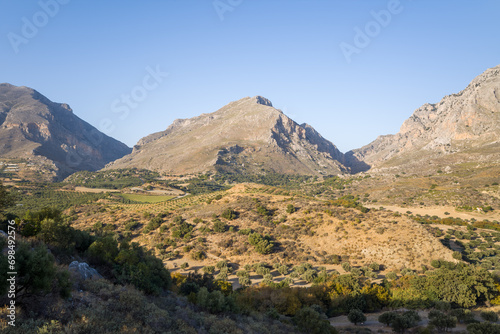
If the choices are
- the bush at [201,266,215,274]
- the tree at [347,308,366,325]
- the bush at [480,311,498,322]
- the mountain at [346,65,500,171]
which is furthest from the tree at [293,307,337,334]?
the mountain at [346,65,500,171]

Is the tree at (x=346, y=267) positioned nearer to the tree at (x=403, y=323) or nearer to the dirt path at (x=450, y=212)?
the tree at (x=403, y=323)

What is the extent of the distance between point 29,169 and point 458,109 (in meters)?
279

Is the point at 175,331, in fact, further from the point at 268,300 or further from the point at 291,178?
the point at 291,178

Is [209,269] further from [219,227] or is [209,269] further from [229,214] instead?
[229,214]

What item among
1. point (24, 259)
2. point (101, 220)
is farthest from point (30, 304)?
point (101, 220)

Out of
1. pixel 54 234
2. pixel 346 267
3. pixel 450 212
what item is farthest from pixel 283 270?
pixel 450 212

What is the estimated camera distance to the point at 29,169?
174m

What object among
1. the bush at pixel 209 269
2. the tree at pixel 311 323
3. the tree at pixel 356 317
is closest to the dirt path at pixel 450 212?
the tree at pixel 356 317

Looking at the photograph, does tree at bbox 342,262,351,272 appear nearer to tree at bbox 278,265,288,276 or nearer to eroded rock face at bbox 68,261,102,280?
tree at bbox 278,265,288,276

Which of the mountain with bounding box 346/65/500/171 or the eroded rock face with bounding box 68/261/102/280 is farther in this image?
the mountain with bounding box 346/65/500/171

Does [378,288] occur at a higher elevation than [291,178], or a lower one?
lower

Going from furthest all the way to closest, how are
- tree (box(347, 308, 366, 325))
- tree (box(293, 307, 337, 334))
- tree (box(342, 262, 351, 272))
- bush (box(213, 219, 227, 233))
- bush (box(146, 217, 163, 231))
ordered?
bush (box(146, 217, 163, 231)) < bush (box(213, 219, 227, 233)) < tree (box(342, 262, 351, 272)) < tree (box(347, 308, 366, 325)) < tree (box(293, 307, 337, 334))

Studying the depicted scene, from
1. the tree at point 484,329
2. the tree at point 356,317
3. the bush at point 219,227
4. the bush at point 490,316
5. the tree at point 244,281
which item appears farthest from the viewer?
the bush at point 219,227

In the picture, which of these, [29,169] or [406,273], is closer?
[406,273]
